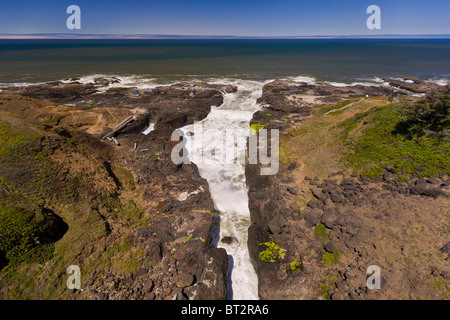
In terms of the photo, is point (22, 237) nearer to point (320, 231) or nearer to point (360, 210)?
point (320, 231)

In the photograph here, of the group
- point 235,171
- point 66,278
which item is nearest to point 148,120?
point 235,171

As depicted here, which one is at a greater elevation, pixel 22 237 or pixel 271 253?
pixel 22 237

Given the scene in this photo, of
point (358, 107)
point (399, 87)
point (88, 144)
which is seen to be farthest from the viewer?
point (399, 87)

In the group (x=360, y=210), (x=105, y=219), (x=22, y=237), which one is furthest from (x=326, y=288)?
(x=22, y=237)

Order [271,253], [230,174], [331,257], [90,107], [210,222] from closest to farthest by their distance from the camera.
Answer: [331,257] < [271,253] < [210,222] < [230,174] < [90,107]

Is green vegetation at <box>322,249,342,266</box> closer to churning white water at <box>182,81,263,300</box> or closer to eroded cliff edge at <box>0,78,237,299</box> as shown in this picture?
churning white water at <box>182,81,263,300</box>

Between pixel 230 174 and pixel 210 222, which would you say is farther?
pixel 230 174
